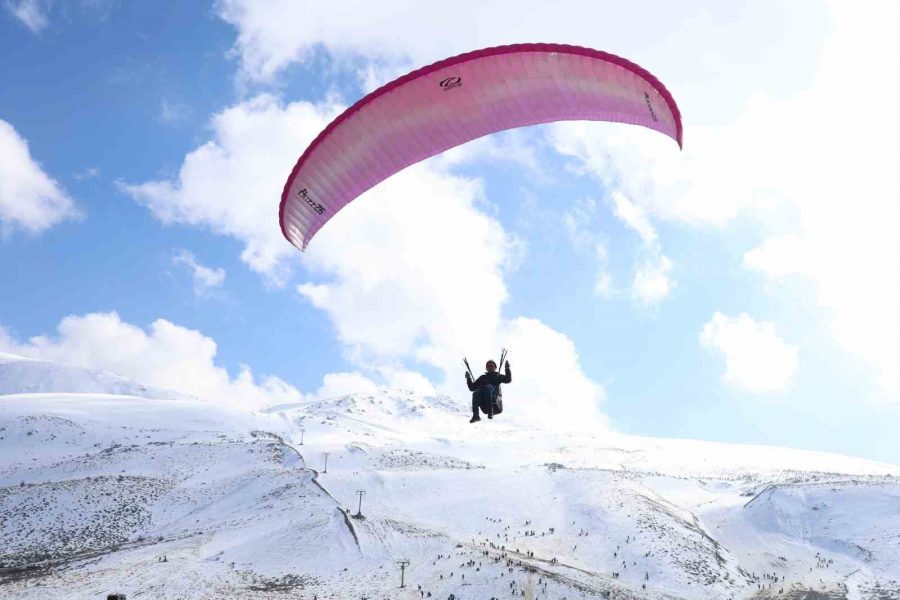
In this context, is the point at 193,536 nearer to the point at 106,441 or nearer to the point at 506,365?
the point at 506,365

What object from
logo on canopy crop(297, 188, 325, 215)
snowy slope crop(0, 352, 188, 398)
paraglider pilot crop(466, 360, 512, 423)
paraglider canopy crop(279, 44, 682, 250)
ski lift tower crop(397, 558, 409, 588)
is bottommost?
ski lift tower crop(397, 558, 409, 588)

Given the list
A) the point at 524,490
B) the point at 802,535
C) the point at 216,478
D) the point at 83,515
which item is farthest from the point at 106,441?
the point at 802,535

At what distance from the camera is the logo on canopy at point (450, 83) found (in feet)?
39.1

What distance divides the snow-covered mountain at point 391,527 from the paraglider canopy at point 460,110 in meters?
21.9

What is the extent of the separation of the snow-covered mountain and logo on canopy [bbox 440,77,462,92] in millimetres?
24014

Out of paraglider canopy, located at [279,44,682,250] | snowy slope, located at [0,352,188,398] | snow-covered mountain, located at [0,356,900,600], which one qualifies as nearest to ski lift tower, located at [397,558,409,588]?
snow-covered mountain, located at [0,356,900,600]

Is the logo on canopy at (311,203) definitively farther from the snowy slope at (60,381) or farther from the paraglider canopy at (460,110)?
the snowy slope at (60,381)

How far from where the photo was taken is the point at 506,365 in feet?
44.9

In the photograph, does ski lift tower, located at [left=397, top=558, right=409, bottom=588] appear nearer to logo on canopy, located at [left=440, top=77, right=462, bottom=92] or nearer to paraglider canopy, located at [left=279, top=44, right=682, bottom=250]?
paraglider canopy, located at [left=279, top=44, right=682, bottom=250]

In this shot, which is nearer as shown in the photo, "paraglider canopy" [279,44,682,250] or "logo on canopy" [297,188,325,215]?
"paraglider canopy" [279,44,682,250]

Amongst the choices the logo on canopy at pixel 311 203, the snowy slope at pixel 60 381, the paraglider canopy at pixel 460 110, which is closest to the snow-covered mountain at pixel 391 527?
the logo on canopy at pixel 311 203

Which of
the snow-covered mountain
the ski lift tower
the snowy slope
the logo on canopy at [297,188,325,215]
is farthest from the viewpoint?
the snowy slope

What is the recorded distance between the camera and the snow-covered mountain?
30.1m

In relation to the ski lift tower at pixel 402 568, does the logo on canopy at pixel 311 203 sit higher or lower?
higher
